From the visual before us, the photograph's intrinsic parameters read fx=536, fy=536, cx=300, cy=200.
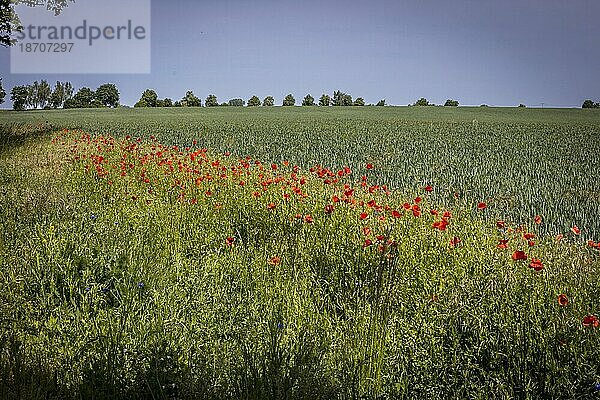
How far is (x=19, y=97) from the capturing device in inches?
3558

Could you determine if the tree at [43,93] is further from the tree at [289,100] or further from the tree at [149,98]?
the tree at [289,100]

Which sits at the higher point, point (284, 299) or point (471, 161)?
point (471, 161)

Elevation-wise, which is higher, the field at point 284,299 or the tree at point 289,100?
the tree at point 289,100

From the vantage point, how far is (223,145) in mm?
19875

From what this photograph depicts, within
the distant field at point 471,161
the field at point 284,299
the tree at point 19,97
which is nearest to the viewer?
the field at point 284,299

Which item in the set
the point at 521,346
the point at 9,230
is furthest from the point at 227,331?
the point at 9,230

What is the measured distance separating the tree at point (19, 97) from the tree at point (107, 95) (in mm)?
11375

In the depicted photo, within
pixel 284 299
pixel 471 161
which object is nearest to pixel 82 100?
pixel 471 161

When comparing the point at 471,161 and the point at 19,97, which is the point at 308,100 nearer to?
the point at 19,97

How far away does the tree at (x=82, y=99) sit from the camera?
91438mm

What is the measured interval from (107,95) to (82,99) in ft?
15.7

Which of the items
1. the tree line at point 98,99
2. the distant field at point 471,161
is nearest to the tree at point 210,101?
the tree line at point 98,99

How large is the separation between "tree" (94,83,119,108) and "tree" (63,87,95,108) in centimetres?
120

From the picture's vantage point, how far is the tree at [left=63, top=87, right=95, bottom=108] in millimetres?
Result: 91438
